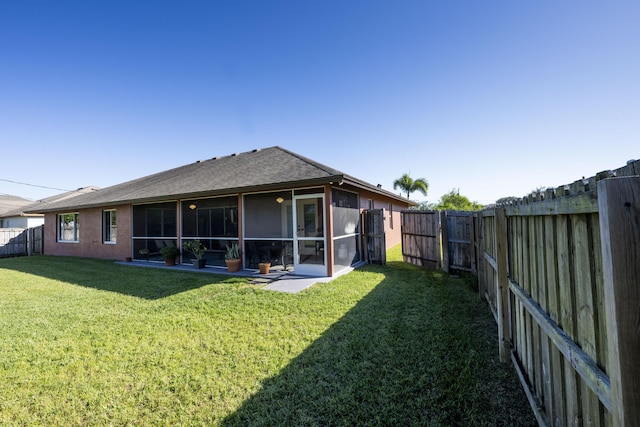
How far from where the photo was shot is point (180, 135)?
15.4 metres

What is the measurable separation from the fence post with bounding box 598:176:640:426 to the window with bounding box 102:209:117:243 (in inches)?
605

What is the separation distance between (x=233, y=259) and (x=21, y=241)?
54.0 ft

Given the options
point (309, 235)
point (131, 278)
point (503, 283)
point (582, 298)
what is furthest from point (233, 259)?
point (582, 298)

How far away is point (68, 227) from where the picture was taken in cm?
1429

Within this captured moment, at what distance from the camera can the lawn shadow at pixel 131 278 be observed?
639 centimetres

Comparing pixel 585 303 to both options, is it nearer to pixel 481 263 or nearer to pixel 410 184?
pixel 481 263

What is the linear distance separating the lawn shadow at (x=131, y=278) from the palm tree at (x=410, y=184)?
24596 millimetres

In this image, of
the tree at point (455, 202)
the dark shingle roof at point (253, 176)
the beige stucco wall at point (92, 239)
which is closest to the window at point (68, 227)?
the beige stucco wall at point (92, 239)

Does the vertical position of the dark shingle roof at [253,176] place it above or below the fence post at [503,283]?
above

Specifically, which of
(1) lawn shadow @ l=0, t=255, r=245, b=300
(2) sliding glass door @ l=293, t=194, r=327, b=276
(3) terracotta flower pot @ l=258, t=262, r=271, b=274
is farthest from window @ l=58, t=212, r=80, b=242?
(2) sliding glass door @ l=293, t=194, r=327, b=276

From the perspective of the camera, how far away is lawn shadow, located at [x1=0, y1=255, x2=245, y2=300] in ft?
21.0

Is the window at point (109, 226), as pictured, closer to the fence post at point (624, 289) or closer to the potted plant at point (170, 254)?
the potted plant at point (170, 254)

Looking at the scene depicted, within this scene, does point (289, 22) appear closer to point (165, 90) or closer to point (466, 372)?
point (165, 90)

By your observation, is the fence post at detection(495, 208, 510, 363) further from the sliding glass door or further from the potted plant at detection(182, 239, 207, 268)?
the potted plant at detection(182, 239, 207, 268)
